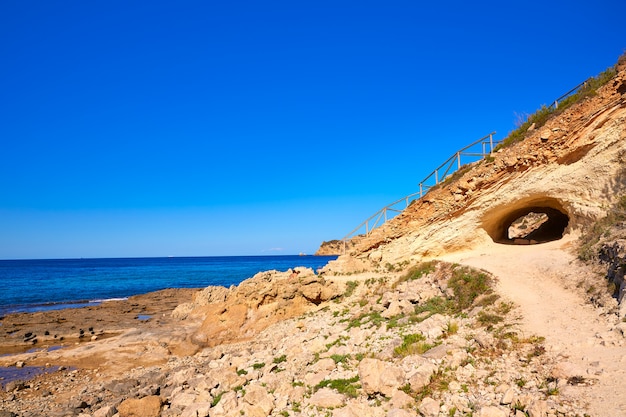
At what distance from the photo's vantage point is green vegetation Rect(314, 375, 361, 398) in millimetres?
9852

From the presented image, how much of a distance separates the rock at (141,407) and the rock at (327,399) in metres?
5.52

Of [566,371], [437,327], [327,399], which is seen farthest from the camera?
[437,327]

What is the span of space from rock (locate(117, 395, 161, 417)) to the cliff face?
14.7 meters

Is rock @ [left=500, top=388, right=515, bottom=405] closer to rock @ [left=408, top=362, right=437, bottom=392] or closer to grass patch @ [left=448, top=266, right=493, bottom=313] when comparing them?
rock @ [left=408, top=362, right=437, bottom=392]

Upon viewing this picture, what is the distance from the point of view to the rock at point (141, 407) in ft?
39.2

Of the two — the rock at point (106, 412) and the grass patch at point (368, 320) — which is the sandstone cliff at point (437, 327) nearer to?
the rock at point (106, 412)

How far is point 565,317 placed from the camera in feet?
35.2

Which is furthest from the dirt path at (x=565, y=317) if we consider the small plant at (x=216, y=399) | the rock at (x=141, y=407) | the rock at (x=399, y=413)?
the rock at (x=141, y=407)

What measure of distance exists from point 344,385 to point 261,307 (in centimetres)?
1315

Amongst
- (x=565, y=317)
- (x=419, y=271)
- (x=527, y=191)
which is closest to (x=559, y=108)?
(x=527, y=191)

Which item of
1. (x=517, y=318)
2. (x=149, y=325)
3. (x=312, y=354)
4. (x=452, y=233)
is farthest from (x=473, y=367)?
(x=149, y=325)

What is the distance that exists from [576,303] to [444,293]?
5346mm

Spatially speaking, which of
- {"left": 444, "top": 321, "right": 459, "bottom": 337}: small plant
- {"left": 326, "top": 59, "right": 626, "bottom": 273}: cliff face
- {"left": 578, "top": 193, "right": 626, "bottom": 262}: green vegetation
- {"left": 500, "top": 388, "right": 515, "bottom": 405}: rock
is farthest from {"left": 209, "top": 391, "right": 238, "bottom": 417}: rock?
→ {"left": 326, "top": 59, "right": 626, "bottom": 273}: cliff face

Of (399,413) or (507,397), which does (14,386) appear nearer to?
(399,413)
